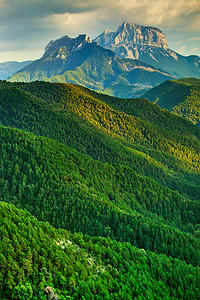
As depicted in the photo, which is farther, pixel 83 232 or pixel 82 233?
pixel 83 232

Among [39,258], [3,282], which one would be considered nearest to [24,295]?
[3,282]

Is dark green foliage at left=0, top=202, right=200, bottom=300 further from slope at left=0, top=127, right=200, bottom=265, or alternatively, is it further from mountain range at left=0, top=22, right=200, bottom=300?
slope at left=0, top=127, right=200, bottom=265

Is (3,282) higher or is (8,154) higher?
(8,154)

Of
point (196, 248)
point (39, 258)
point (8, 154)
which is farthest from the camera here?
point (8, 154)

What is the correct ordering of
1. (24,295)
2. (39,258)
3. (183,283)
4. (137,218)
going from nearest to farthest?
(24,295) → (39,258) → (183,283) → (137,218)

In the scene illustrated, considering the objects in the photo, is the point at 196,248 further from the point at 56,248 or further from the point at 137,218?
the point at 56,248

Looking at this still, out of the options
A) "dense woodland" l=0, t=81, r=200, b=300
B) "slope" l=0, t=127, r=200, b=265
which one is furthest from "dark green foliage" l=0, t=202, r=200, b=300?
"slope" l=0, t=127, r=200, b=265

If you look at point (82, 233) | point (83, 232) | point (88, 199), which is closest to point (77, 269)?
point (82, 233)

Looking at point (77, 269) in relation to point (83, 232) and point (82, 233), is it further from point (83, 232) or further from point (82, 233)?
point (83, 232)

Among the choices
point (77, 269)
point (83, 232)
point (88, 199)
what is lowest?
point (83, 232)
